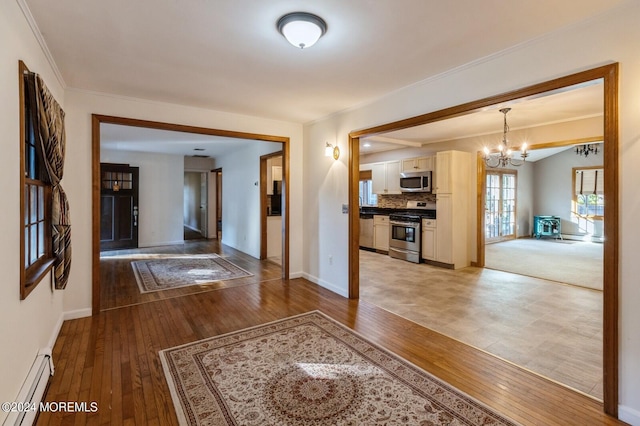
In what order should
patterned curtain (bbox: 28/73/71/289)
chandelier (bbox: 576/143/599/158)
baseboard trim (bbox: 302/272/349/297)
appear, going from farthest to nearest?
chandelier (bbox: 576/143/599/158) < baseboard trim (bbox: 302/272/349/297) < patterned curtain (bbox: 28/73/71/289)

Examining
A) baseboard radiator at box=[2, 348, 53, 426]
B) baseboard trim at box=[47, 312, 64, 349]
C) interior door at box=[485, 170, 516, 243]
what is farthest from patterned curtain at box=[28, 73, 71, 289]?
interior door at box=[485, 170, 516, 243]

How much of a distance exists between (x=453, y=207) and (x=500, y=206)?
493 cm

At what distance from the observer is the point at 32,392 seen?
1.93 m

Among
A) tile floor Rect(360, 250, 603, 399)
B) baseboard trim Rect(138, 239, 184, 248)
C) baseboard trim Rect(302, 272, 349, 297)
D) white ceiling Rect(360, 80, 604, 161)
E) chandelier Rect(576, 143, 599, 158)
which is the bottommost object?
tile floor Rect(360, 250, 603, 399)

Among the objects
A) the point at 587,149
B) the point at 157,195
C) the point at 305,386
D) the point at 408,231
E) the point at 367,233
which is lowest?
the point at 305,386

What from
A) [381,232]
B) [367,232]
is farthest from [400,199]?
[367,232]

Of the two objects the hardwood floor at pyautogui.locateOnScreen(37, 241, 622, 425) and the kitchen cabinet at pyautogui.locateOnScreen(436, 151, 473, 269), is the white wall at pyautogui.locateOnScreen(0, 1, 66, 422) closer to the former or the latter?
the hardwood floor at pyautogui.locateOnScreen(37, 241, 622, 425)

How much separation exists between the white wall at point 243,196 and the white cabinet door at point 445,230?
3.37 metres

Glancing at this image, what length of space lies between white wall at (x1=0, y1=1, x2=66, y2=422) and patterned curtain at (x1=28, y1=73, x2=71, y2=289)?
0.77 ft

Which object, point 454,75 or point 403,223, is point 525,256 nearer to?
point 403,223

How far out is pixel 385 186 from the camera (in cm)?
761

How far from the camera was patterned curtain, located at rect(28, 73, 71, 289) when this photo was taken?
7.22ft

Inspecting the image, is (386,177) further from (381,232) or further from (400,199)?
(381,232)

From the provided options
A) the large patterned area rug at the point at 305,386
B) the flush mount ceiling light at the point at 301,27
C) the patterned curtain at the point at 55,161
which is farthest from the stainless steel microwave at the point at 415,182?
the patterned curtain at the point at 55,161
